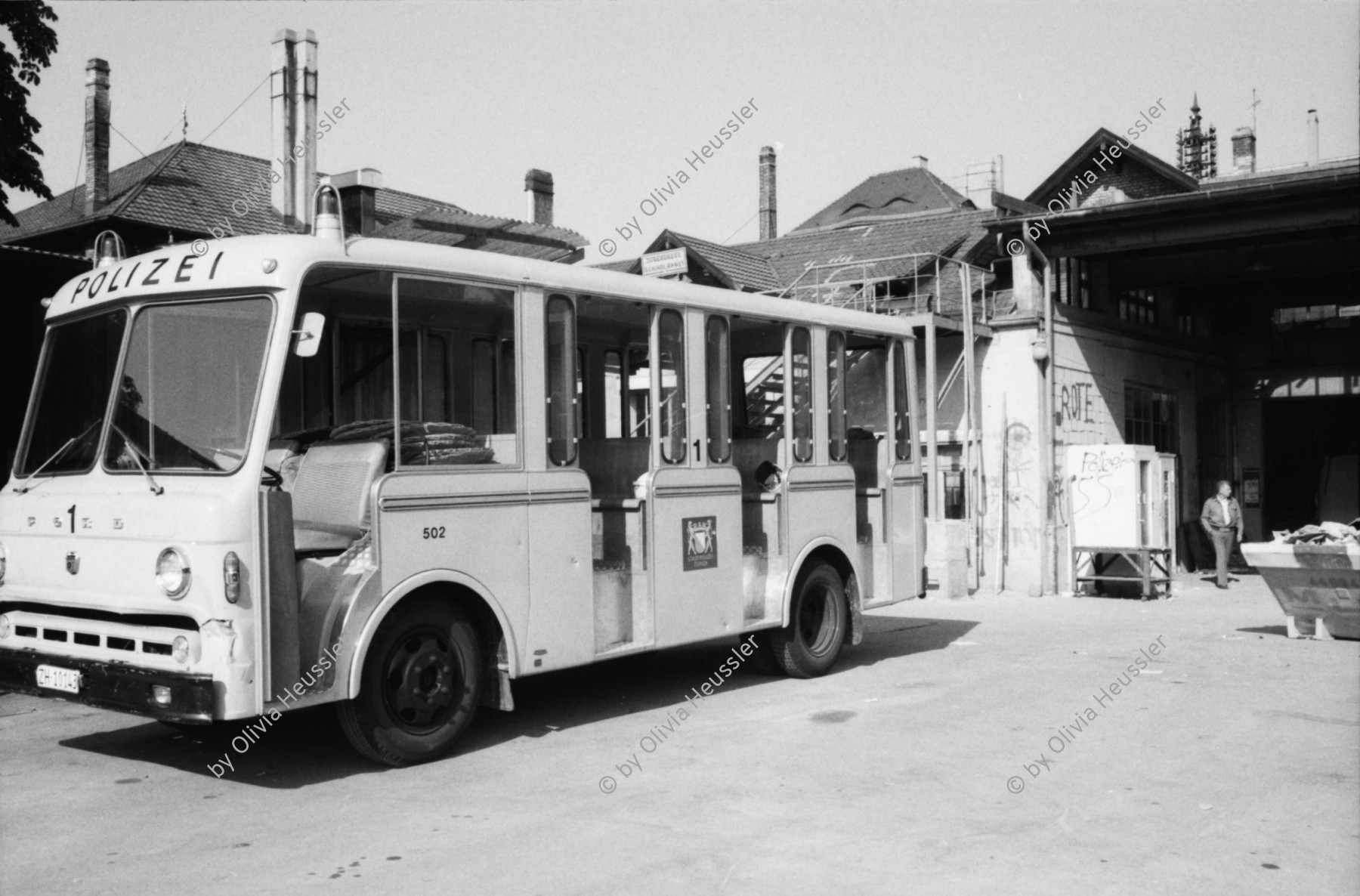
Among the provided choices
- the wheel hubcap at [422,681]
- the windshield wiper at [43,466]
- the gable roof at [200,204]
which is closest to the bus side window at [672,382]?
the wheel hubcap at [422,681]

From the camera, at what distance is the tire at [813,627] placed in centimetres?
1027

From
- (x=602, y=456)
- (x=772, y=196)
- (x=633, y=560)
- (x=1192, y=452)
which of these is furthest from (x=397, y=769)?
(x=772, y=196)

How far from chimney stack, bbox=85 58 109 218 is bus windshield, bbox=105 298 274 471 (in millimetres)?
26492

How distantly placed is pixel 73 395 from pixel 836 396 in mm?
5790

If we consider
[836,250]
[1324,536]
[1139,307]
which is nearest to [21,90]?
[1324,536]

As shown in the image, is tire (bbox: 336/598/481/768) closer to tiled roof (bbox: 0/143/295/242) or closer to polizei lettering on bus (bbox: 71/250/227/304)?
polizei lettering on bus (bbox: 71/250/227/304)

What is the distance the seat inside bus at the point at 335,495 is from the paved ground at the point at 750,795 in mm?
1283

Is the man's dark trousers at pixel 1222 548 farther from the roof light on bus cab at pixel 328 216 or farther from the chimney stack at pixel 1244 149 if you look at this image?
the chimney stack at pixel 1244 149

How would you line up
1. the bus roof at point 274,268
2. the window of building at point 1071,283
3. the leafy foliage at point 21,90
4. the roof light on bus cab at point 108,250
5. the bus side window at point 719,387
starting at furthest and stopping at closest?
the window of building at point 1071,283
the leafy foliage at point 21,90
the bus side window at point 719,387
the roof light on bus cab at point 108,250
the bus roof at point 274,268

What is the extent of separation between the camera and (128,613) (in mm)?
6617

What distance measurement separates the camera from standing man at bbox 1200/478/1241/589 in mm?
20109

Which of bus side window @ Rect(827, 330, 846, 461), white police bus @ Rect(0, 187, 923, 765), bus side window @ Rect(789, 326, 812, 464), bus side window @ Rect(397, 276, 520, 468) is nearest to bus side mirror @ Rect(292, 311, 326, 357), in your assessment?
white police bus @ Rect(0, 187, 923, 765)

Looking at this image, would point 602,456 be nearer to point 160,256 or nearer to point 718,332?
point 718,332

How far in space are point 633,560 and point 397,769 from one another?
2.25 meters
